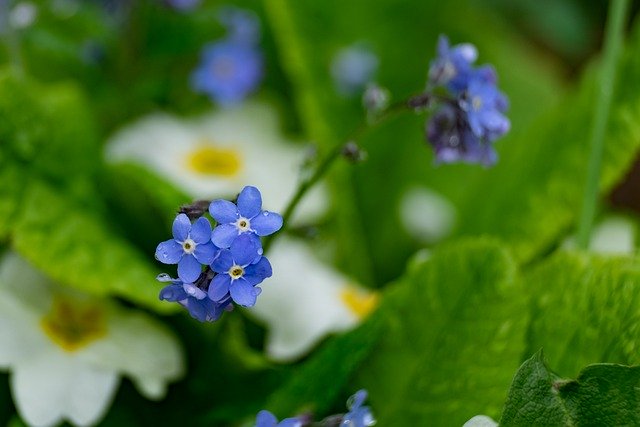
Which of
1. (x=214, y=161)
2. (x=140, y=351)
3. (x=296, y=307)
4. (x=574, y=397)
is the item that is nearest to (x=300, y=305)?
(x=296, y=307)

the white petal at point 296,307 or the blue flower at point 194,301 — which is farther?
the white petal at point 296,307

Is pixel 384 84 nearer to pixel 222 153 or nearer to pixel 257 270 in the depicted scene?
pixel 222 153

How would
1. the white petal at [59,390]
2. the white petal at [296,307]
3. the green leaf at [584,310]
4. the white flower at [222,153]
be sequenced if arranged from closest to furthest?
the green leaf at [584,310], the white petal at [59,390], the white petal at [296,307], the white flower at [222,153]

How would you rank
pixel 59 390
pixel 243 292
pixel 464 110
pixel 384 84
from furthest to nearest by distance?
1. pixel 384 84
2. pixel 59 390
3. pixel 464 110
4. pixel 243 292

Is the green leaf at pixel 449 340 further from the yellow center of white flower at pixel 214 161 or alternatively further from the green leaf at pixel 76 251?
the yellow center of white flower at pixel 214 161

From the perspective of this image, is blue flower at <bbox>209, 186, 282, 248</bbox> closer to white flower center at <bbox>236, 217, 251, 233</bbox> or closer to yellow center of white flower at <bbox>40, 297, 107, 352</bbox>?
white flower center at <bbox>236, 217, 251, 233</bbox>

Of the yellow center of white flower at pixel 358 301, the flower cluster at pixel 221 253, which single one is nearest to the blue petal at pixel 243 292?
the flower cluster at pixel 221 253
